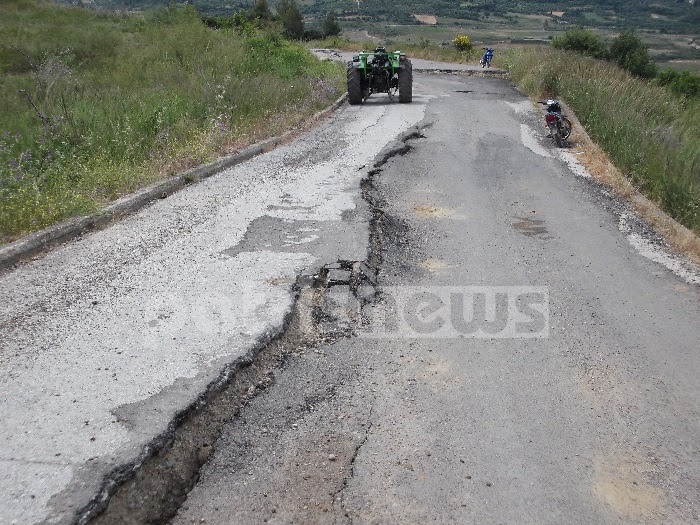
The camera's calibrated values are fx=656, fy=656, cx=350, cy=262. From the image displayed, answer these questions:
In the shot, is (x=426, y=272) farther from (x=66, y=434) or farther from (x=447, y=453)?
(x=66, y=434)

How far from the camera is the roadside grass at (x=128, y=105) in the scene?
708 cm

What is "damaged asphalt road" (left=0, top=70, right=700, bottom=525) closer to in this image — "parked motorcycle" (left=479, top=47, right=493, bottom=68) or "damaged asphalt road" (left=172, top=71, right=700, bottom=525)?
"damaged asphalt road" (left=172, top=71, right=700, bottom=525)

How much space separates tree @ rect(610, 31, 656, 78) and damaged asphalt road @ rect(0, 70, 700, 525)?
83.1 ft

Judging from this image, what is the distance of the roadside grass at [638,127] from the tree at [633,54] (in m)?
12.1

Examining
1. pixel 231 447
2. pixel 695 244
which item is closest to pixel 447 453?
pixel 231 447

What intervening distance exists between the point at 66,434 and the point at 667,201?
6619mm

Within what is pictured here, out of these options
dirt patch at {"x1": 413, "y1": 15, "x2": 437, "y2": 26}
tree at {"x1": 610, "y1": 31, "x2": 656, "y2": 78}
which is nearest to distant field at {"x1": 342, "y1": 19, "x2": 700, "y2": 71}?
dirt patch at {"x1": 413, "y1": 15, "x2": 437, "y2": 26}

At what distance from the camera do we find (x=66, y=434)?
2.96m

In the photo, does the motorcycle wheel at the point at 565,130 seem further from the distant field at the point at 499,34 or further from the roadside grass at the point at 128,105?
the distant field at the point at 499,34

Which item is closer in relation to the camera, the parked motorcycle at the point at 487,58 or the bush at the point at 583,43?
the bush at the point at 583,43

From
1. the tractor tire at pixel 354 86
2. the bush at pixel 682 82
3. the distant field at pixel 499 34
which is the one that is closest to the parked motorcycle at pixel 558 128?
the tractor tire at pixel 354 86

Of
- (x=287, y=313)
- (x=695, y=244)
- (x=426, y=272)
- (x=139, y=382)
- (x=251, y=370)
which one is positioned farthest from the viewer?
(x=695, y=244)

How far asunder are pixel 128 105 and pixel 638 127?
26.4 ft

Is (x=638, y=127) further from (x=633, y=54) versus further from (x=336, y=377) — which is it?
(x=633, y=54)
